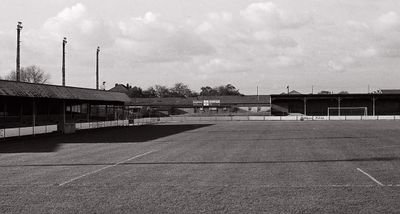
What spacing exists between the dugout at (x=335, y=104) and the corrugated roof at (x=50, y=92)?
43.9m

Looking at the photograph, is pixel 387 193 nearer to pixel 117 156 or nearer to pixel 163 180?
pixel 163 180

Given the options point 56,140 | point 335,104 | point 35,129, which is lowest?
point 56,140

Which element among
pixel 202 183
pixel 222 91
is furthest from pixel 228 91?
pixel 202 183

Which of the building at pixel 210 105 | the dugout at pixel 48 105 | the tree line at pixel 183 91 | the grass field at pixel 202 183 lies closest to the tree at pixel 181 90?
the tree line at pixel 183 91

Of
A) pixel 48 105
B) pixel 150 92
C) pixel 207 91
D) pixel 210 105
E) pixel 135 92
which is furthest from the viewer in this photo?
pixel 207 91

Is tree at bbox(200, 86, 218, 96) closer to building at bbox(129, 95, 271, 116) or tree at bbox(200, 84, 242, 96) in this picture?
tree at bbox(200, 84, 242, 96)

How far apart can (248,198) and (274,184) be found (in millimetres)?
2058

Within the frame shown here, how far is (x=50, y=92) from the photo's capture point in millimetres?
39375

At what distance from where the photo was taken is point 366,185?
36.8 feet

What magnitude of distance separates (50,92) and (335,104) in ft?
211

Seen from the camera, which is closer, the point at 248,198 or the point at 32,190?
the point at 248,198

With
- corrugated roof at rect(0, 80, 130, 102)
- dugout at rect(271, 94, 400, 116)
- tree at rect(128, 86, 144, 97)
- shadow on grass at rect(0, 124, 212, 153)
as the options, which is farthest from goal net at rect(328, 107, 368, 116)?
tree at rect(128, 86, 144, 97)

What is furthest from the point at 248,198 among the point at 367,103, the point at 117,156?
the point at 367,103

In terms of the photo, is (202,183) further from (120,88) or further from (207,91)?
(207,91)
